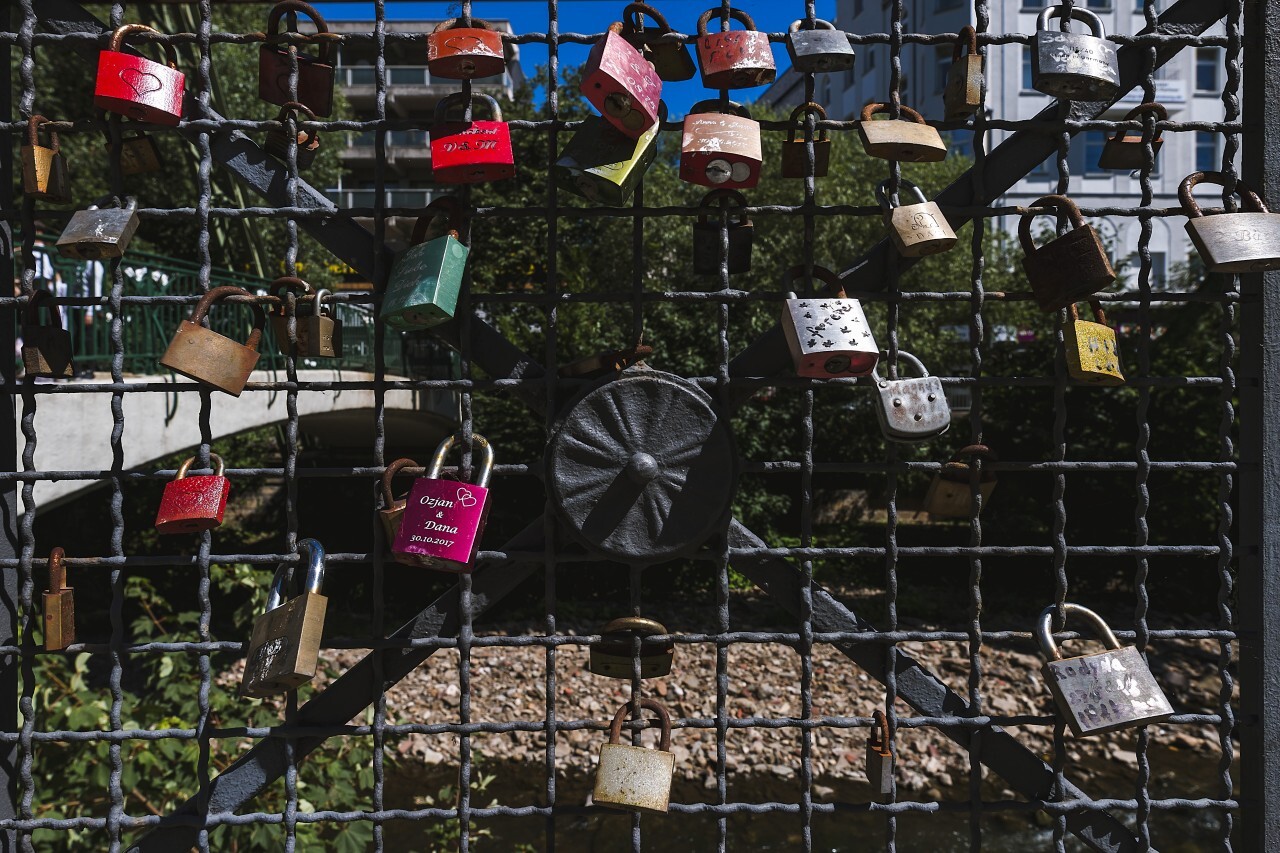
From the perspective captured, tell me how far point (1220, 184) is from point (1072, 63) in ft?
1.50

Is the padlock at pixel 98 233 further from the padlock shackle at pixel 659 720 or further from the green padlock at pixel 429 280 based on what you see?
the padlock shackle at pixel 659 720

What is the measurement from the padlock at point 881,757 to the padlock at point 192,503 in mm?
1527

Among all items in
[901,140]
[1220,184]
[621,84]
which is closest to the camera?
[621,84]

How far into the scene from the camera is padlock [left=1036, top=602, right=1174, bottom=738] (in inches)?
70.3

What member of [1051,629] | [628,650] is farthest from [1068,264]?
[628,650]

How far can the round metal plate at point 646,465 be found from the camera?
1.86 metres

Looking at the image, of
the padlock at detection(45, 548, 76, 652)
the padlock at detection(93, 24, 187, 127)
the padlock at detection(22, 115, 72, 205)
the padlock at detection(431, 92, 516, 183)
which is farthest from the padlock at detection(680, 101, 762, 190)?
the padlock at detection(45, 548, 76, 652)

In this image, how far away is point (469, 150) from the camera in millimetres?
1830

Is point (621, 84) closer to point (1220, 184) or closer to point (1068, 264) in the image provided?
point (1068, 264)

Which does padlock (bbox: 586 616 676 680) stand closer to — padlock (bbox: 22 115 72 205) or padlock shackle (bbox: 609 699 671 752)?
padlock shackle (bbox: 609 699 671 752)

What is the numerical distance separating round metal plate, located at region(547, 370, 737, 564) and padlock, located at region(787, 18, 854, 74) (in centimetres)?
74

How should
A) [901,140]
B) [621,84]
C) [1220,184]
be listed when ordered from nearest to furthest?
[621,84]
[901,140]
[1220,184]

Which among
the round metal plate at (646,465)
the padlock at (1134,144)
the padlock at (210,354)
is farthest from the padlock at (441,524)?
the padlock at (1134,144)

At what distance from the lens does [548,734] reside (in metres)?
1.96
